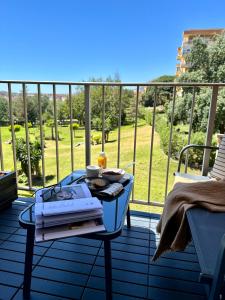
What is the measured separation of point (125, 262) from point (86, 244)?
314mm

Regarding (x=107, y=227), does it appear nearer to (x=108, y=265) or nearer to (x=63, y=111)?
(x=108, y=265)

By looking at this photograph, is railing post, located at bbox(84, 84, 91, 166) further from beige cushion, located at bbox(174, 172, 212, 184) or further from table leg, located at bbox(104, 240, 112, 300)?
table leg, located at bbox(104, 240, 112, 300)

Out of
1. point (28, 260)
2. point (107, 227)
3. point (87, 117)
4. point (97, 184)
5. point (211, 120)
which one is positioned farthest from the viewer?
point (87, 117)

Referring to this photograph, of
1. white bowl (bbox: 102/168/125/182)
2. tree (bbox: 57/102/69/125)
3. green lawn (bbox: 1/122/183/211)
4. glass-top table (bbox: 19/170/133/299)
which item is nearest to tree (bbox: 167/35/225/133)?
green lawn (bbox: 1/122/183/211)

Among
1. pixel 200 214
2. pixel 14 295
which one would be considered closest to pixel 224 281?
pixel 200 214

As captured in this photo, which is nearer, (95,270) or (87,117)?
(95,270)

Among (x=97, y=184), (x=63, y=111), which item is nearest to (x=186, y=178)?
(x=97, y=184)

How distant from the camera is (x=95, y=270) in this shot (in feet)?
4.76

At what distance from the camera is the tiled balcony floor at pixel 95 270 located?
4.23 ft

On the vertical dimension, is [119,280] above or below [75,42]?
below

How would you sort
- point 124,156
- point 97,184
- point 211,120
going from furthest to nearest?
point 124,156, point 211,120, point 97,184

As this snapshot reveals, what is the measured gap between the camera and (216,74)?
35.7ft

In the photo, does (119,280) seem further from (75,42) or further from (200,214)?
(75,42)

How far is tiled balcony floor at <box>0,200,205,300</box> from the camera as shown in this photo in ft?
4.23
